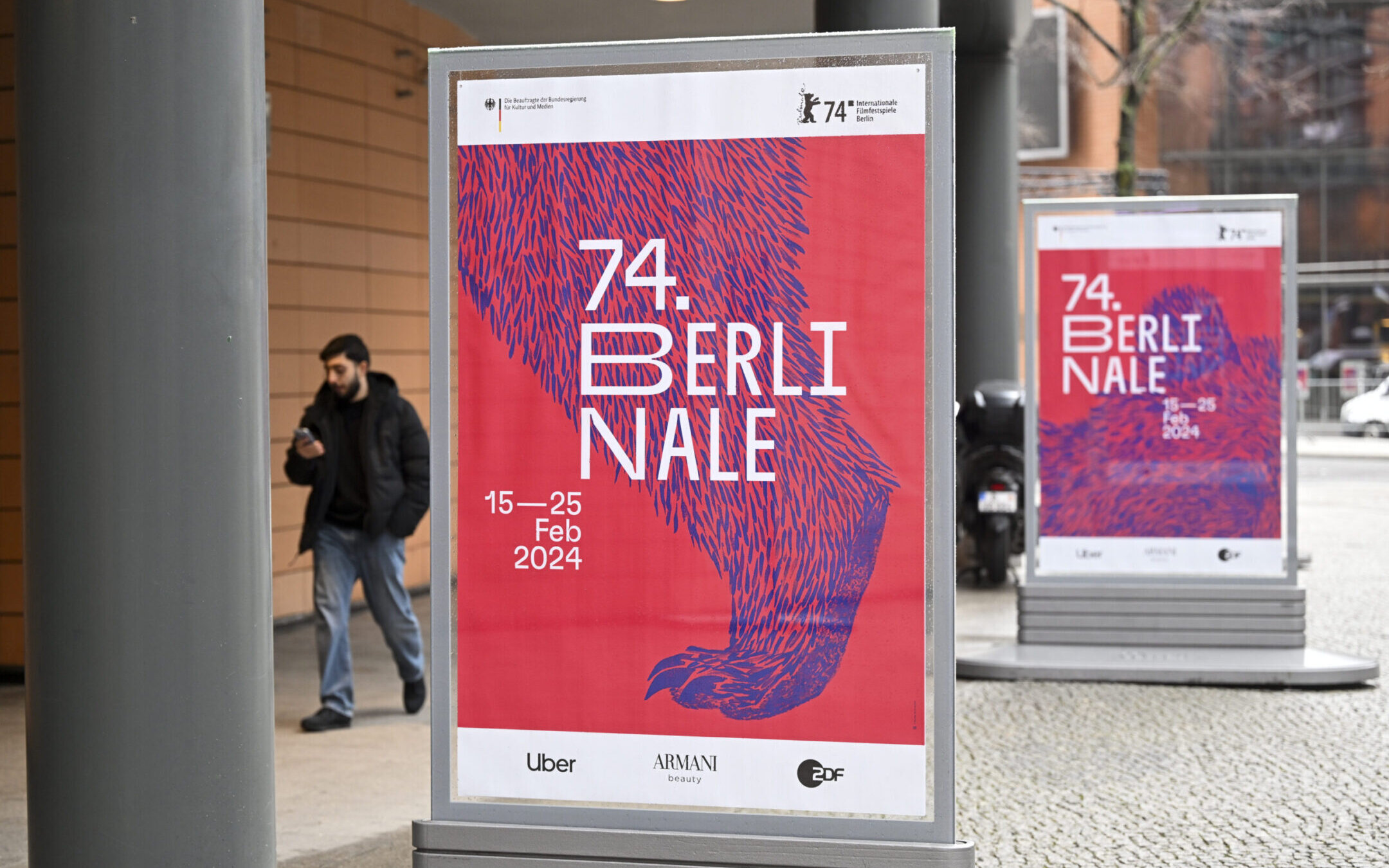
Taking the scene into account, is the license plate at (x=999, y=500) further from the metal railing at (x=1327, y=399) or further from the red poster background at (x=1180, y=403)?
the metal railing at (x=1327, y=399)

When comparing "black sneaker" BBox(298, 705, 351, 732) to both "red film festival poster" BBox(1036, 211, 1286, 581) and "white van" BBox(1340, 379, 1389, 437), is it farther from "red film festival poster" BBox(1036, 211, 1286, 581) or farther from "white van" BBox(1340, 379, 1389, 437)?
"white van" BBox(1340, 379, 1389, 437)

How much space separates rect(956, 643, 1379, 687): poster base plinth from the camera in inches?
307

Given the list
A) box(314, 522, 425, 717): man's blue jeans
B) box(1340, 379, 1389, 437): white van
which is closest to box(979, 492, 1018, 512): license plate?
box(314, 522, 425, 717): man's blue jeans

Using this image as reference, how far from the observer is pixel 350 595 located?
24.0 feet

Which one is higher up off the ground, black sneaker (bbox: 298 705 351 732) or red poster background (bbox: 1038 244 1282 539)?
red poster background (bbox: 1038 244 1282 539)

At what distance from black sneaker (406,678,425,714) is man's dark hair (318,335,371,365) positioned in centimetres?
144

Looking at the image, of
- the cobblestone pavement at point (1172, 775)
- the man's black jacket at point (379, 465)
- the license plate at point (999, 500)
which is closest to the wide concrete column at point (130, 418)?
the cobblestone pavement at point (1172, 775)

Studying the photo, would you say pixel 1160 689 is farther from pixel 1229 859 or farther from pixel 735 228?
pixel 735 228

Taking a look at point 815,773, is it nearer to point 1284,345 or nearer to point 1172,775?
point 1172,775

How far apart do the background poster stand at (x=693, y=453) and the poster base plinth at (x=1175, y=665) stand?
5043mm

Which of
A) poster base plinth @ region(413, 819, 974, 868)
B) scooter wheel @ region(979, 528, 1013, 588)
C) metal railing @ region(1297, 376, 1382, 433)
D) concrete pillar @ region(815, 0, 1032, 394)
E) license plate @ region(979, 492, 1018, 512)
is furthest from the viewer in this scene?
Result: metal railing @ region(1297, 376, 1382, 433)

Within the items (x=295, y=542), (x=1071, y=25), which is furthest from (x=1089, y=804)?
(x=1071, y=25)

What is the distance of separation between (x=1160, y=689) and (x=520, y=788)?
5.23 metres

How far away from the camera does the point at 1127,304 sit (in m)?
8.02
